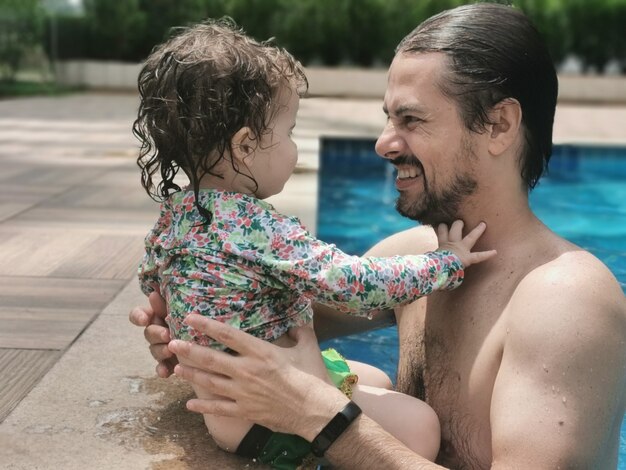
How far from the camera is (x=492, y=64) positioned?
96.0 inches

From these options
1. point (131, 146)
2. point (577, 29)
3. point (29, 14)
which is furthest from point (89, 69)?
point (131, 146)

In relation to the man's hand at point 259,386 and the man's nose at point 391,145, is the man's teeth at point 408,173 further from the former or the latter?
the man's hand at point 259,386

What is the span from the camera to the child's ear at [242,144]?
7.54 ft

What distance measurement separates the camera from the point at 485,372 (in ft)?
7.64

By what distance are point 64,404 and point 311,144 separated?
801 cm

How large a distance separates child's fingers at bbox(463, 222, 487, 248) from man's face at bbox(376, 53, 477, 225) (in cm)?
8

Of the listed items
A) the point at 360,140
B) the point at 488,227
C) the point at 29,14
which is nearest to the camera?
the point at 488,227

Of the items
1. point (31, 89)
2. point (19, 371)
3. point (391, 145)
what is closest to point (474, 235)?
point (391, 145)

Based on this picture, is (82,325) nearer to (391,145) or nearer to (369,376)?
(369,376)

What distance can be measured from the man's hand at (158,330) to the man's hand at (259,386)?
303 millimetres

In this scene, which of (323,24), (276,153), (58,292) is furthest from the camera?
(323,24)

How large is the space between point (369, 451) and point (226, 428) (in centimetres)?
38

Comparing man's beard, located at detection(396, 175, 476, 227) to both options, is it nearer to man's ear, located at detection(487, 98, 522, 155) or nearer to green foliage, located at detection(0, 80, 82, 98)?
man's ear, located at detection(487, 98, 522, 155)

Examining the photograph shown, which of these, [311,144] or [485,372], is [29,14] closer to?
[311,144]
